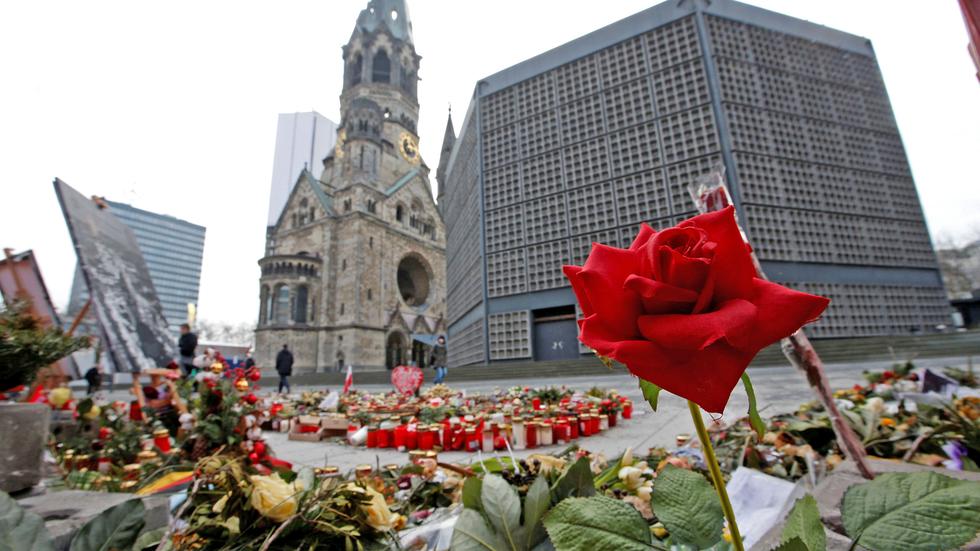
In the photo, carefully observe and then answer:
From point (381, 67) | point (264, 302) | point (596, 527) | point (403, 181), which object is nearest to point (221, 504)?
point (596, 527)

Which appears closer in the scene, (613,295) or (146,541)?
(613,295)

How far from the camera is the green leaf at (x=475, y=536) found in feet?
2.53

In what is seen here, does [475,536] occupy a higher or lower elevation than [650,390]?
lower

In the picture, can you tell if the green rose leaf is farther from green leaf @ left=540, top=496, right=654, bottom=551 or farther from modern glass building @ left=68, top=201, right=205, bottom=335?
modern glass building @ left=68, top=201, right=205, bottom=335

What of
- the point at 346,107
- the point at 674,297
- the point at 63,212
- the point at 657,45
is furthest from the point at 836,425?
the point at 346,107

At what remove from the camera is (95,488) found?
7.15ft

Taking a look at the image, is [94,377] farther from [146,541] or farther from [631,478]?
[631,478]

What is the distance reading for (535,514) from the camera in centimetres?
78

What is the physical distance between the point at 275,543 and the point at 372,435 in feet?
10.3

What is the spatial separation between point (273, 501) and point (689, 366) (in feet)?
2.89

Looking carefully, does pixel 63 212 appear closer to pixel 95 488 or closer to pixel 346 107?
pixel 95 488

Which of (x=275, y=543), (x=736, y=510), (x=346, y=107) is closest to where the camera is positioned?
(x=275, y=543)

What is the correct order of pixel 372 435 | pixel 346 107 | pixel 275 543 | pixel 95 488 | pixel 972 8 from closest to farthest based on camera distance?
pixel 275 543
pixel 972 8
pixel 95 488
pixel 372 435
pixel 346 107

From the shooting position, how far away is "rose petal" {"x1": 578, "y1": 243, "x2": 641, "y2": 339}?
1.63ft
